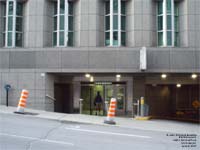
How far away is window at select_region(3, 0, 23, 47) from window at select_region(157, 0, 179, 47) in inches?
390

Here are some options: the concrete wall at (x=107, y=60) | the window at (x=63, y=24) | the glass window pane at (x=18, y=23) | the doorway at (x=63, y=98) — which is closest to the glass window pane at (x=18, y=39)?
the glass window pane at (x=18, y=23)

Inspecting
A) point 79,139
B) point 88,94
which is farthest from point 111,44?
point 79,139

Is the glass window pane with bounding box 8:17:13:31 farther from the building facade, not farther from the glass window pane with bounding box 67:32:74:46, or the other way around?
the glass window pane with bounding box 67:32:74:46

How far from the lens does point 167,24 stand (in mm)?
18000

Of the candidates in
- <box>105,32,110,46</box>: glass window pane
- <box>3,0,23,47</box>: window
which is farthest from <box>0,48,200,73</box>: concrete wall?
<box>3,0,23,47</box>: window

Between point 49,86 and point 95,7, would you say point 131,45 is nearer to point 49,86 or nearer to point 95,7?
point 95,7

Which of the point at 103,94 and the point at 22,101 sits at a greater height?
the point at 103,94

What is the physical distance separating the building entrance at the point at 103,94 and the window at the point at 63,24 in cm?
397

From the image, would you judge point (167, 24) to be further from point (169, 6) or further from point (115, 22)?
point (115, 22)

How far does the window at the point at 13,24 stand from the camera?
62.0 feet

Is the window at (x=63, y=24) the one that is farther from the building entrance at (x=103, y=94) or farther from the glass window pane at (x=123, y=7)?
the building entrance at (x=103, y=94)

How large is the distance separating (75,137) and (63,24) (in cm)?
1060

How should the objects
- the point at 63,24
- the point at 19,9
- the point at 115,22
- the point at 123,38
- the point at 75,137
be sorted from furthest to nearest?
1. the point at 19,9
2. the point at 63,24
3. the point at 123,38
4. the point at 115,22
5. the point at 75,137

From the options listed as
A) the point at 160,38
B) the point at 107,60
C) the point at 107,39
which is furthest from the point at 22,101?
the point at 160,38
